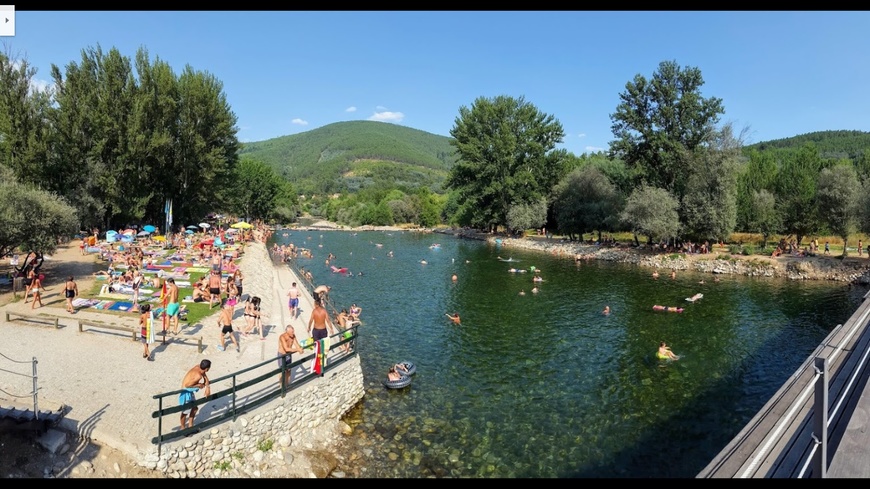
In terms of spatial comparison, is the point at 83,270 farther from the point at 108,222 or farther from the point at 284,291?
the point at 108,222

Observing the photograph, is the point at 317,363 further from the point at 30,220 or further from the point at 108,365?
the point at 30,220

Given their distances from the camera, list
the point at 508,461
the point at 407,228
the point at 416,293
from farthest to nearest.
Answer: the point at 407,228 → the point at 416,293 → the point at 508,461

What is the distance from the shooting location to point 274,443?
11.1m

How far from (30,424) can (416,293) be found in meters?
22.7

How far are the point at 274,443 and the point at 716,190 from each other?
144ft

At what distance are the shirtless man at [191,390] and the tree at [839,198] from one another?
45305 mm

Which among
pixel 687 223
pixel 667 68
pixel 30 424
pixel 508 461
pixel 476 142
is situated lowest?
pixel 508 461

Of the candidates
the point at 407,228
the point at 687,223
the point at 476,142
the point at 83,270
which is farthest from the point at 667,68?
the point at 407,228

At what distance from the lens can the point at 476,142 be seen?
69.6m

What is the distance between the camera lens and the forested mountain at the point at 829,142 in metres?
119

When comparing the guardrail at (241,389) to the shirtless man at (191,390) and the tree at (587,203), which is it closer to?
the shirtless man at (191,390)

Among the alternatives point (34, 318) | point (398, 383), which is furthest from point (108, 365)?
point (398, 383)

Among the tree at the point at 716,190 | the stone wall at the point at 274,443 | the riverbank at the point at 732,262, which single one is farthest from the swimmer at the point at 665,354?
the tree at the point at 716,190

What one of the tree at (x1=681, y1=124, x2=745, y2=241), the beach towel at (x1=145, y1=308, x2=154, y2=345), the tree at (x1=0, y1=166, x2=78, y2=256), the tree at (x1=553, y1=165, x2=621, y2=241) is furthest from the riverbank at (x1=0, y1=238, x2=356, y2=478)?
the tree at (x1=553, y1=165, x2=621, y2=241)
